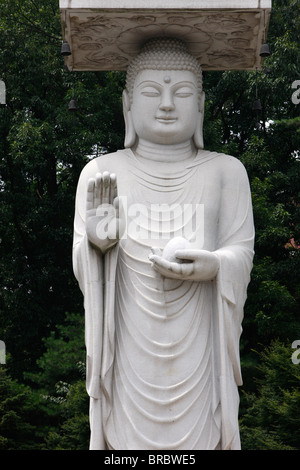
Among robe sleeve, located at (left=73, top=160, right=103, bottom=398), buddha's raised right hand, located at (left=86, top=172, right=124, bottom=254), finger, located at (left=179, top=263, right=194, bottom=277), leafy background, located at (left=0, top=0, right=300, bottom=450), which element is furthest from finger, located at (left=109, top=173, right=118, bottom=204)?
leafy background, located at (left=0, top=0, right=300, bottom=450)

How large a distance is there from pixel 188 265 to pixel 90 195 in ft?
2.77

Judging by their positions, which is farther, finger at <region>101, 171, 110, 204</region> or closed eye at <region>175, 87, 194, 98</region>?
closed eye at <region>175, 87, 194, 98</region>

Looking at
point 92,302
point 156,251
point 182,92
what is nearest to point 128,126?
point 182,92

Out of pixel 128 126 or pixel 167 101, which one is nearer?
pixel 167 101

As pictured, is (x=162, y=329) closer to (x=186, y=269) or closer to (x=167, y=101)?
(x=186, y=269)

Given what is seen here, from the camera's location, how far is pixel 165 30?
23.7ft

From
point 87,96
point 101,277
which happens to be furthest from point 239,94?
point 101,277

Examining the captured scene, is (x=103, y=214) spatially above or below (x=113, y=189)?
below

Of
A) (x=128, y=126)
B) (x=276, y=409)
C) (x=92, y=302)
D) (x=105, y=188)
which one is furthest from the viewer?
(x=276, y=409)

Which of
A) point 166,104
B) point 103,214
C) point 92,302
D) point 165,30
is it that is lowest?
point 92,302

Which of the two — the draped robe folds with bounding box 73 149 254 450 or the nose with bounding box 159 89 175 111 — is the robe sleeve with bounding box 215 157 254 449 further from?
the nose with bounding box 159 89 175 111

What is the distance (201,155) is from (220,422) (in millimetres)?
2087

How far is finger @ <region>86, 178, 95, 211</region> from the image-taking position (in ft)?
21.8

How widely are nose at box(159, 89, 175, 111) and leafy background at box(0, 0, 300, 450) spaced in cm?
667
